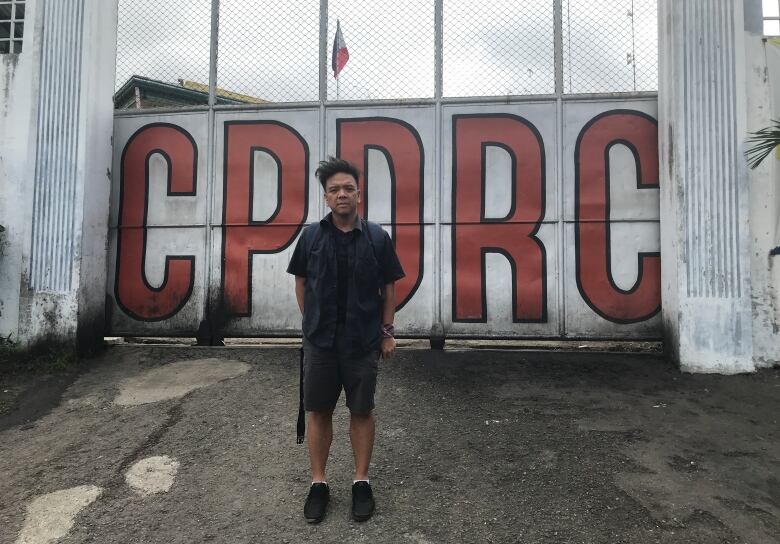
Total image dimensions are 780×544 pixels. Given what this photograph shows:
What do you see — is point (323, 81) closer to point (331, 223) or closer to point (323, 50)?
point (323, 50)

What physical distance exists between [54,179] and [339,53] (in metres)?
3.49

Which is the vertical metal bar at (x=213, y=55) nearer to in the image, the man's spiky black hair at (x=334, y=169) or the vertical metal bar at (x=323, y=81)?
the vertical metal bar at (x=323, y=81)

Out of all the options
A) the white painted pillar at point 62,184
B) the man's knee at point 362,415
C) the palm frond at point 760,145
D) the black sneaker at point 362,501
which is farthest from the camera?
the white painted pillar at point 62,184

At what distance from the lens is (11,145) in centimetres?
528

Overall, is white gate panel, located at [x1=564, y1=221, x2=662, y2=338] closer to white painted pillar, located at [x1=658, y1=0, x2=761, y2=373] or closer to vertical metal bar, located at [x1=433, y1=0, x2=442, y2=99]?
white painted pillar, located at [x1=658, y1=0, x2=761, y2=373]

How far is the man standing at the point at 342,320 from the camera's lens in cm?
255

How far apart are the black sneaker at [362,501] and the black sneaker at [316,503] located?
16 cm

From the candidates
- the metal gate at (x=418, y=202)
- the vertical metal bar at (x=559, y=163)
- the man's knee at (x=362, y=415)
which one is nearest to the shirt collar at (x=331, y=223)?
the man's knee at (x=362, y=415)

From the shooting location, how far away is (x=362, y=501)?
100 inches

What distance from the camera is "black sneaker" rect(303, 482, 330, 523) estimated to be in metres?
2.50

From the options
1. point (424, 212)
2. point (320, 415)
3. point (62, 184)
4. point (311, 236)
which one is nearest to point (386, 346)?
point (320, 415)

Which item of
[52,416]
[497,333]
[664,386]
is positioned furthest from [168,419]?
[664,386]

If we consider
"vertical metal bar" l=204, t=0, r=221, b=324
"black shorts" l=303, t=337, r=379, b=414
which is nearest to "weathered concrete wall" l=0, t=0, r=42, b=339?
"vertical metal bar" l=204, t=0, r=221, b=324

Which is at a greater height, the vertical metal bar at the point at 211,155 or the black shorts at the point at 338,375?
the vertical metal bar at the point at 211,155
